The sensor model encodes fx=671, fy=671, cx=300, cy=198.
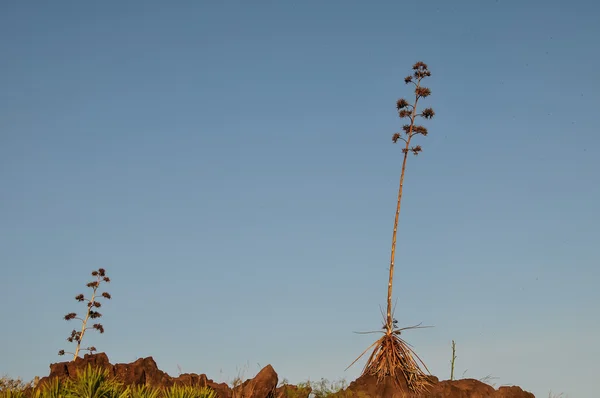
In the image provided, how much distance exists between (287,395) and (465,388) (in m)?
8.14

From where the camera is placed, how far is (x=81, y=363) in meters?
31.5

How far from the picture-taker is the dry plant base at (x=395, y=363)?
2739cm

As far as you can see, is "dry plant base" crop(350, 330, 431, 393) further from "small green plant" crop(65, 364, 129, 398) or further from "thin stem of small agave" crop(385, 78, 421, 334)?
"small green plant" crop(65, 364, 129, 398)

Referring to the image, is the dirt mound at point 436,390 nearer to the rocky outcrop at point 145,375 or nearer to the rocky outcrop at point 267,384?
the rocky outcrop at point 267,384

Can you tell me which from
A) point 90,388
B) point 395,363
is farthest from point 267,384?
point 90,388

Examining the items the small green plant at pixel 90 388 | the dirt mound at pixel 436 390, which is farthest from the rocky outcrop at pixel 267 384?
Answer: the small green plant at pixel 90 388

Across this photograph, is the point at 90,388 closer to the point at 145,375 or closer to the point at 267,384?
the point at 267,384

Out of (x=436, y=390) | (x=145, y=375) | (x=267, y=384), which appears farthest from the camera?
(x=145, y=375)

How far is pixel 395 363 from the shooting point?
27484mm

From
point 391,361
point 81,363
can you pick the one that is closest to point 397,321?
point 391,361

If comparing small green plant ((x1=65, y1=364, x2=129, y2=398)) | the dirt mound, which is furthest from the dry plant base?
small green plant ((x1=65, y1=364, x2=129, y2=398))

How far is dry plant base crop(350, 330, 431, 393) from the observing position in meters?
27.4

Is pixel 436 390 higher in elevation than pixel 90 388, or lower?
higher

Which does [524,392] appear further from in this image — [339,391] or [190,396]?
[190,396]
